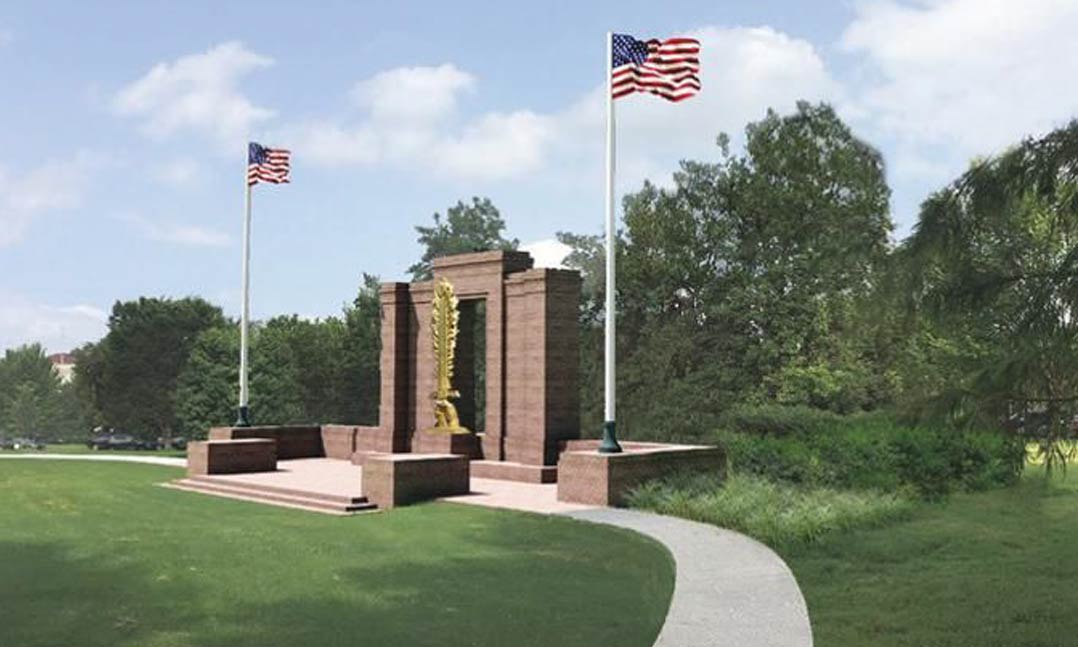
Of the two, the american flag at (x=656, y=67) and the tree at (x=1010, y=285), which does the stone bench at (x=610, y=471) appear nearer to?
the american flag at (x=656, y=67)

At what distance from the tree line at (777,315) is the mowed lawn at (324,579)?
385 cm

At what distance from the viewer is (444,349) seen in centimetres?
2645

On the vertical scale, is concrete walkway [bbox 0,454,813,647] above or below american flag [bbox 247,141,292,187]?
below

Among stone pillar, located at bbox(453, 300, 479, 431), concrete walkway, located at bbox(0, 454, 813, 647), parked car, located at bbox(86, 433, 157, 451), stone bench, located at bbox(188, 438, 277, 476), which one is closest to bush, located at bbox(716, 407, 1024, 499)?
concrete walkway, located at bbox(0, 454, 813, 647)

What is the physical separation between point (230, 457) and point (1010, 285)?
20.8 metres

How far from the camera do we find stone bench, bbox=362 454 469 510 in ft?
58.6

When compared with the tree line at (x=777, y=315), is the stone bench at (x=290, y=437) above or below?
below

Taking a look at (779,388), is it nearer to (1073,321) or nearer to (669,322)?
(669,322)

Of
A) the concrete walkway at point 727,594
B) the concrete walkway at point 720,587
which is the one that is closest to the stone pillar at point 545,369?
the concrete walkway at point 720,587

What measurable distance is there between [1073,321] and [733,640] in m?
3.97

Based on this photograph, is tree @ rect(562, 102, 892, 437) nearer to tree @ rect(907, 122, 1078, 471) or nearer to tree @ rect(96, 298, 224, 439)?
tree @ rect(907, 122, 1078, 471)

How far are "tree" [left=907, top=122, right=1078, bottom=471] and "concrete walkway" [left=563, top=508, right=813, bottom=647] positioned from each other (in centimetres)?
323

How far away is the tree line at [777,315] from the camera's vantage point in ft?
19.5

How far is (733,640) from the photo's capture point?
26.8 ft
